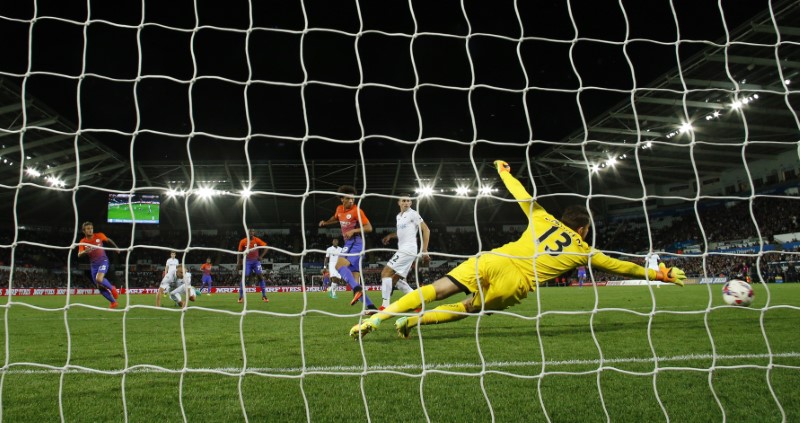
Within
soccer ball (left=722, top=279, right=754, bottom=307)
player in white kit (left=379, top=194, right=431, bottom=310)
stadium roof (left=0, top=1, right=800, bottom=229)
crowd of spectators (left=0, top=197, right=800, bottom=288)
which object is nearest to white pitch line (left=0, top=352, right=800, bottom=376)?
soccer ball (left=722, top=279, right=754, bottom=307)

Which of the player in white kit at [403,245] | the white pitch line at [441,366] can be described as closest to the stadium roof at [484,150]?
the player in white kit at [403,245]

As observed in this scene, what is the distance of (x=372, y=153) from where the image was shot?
3847 cm

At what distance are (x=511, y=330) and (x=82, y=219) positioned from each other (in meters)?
38.1

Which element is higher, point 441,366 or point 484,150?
point 484,150

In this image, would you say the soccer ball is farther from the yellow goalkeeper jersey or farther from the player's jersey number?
the player's jersey number

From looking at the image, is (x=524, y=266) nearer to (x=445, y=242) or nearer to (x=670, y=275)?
(x=670, y=275)

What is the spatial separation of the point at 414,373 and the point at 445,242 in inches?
1412

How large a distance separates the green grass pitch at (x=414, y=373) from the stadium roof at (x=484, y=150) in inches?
375

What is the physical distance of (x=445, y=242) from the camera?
130ft

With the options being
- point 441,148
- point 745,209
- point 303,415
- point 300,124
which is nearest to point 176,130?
Result: point 300,124

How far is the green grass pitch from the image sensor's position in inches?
115

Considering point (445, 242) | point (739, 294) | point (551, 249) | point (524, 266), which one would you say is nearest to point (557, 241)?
point (551, 249)

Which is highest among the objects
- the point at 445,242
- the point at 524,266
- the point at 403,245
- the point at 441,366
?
the point at 445,242

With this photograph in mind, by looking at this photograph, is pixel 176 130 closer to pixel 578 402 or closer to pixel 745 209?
pixel 578 402
